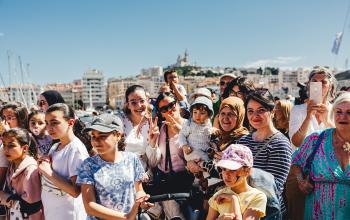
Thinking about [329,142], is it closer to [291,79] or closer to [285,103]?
[285,103]

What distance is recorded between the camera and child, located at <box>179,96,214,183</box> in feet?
10.2

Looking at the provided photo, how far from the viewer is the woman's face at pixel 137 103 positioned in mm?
3516

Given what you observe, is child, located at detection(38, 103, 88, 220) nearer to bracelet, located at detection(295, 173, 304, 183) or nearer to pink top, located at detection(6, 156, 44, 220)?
pink top, located at detection(6, 156, 44, 220)

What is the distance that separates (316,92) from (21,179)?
9.44 feet

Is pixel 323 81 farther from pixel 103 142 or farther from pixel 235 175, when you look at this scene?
pixel 103 142

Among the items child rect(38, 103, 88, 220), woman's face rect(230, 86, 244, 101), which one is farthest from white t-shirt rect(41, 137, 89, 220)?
woman's face rect(230, 86, 244, 101)

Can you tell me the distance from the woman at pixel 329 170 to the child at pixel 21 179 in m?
2.28

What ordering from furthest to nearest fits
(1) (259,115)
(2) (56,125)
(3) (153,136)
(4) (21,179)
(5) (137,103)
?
(5) (137,103)
(3) (153,136)
(4) (21,179)
(2) (56,125)
(1) (259,115)

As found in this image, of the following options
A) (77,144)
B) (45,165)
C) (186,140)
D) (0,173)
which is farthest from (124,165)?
(0,173)

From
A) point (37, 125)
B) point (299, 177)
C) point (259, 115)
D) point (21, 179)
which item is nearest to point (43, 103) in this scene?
point (37, 125)

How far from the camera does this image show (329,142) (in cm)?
234

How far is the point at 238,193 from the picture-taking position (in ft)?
6.90

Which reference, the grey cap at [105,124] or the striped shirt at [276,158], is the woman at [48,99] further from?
the striped shirt at [276,158]

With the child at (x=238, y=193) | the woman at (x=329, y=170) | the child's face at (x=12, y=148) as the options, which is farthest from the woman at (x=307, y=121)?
the child's face at (x=12, y=148)
